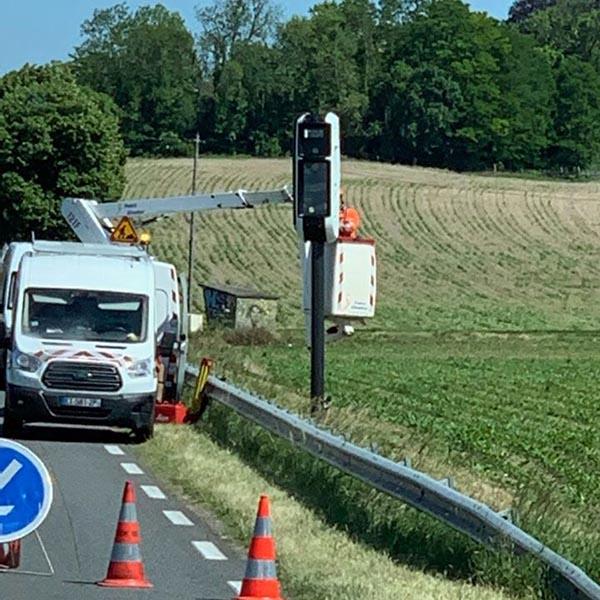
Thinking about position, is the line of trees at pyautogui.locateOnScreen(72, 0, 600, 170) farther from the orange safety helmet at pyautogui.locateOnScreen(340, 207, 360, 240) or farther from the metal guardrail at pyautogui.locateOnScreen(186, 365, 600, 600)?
the metal guardrail at pyautogui.locateOnScreen(186, 365, 600, 600)

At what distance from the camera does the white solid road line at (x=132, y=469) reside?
57.1ft

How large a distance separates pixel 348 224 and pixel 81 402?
3794 mm

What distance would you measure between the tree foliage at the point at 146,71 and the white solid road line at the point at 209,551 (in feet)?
378

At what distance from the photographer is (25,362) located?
66.9ft

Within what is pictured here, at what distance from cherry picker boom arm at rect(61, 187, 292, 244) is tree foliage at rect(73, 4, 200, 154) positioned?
94.1 metres

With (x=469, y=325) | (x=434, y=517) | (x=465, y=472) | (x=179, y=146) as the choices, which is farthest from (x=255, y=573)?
(x=179, y=146)

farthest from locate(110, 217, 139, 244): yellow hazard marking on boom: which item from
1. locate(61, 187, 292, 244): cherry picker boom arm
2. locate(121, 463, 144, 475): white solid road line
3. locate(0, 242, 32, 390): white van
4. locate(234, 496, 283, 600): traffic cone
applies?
locate(234, 496, 283, 600): traffic cone

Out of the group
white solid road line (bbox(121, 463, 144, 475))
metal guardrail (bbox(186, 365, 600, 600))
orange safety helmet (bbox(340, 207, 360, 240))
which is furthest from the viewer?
orange safety helmet (bbox(340, 207, 360, 240))

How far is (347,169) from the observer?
112 meters

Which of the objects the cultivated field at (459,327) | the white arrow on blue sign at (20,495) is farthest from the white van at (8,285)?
the white arrow on blue sign at (20,495)

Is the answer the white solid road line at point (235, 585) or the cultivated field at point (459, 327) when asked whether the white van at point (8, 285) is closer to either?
the cultivated field at point (459, 327)

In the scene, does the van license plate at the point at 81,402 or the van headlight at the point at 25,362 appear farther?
the van headlight at the point at 25,362

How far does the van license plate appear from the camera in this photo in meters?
20.2

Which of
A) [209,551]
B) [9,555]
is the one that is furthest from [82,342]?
[9,555]
